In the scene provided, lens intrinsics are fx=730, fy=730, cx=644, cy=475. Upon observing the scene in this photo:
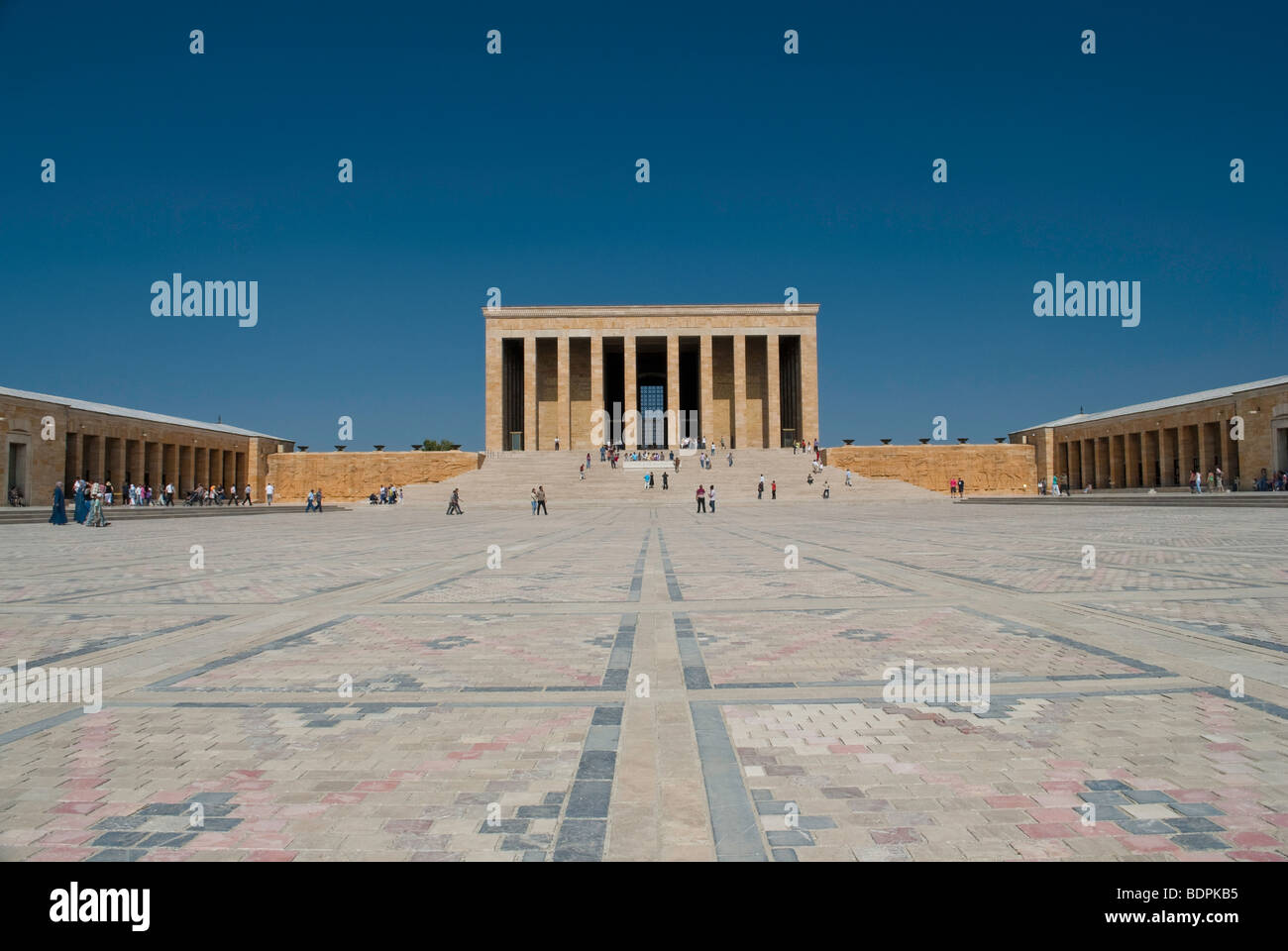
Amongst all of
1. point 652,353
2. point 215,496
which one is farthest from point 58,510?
point 652,353

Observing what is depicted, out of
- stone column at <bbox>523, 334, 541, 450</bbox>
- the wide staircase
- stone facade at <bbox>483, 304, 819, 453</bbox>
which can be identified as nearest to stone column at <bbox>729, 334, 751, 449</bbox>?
stone facade at <bbox>483, 304, 819, 453</bbox>

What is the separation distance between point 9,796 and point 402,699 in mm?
1537

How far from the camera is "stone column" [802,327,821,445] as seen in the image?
5459 cm

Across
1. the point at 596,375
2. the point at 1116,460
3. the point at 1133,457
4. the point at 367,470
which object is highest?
the point at 596,375

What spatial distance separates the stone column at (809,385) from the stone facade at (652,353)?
75 mm

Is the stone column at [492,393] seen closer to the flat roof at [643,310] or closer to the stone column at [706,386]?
the flat roof at [643,310]

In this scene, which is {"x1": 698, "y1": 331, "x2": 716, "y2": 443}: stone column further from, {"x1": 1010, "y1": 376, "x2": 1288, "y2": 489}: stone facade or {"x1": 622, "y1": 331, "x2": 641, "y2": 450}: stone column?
{"x1": 1010, "y1": 376, "x2": 1288, "y2": 489}: stone facade

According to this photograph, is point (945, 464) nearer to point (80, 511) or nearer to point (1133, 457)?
point (1133, 457)

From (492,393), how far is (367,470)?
10.7 metres

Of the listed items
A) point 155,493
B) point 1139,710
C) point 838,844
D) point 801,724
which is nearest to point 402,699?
point 801,724

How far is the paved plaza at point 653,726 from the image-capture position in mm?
2256

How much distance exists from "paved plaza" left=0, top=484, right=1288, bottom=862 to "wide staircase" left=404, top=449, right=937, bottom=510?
29.3 metres

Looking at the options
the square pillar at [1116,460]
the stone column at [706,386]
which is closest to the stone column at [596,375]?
the stone column at [706,386]

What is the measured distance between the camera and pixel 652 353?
61500 mm
